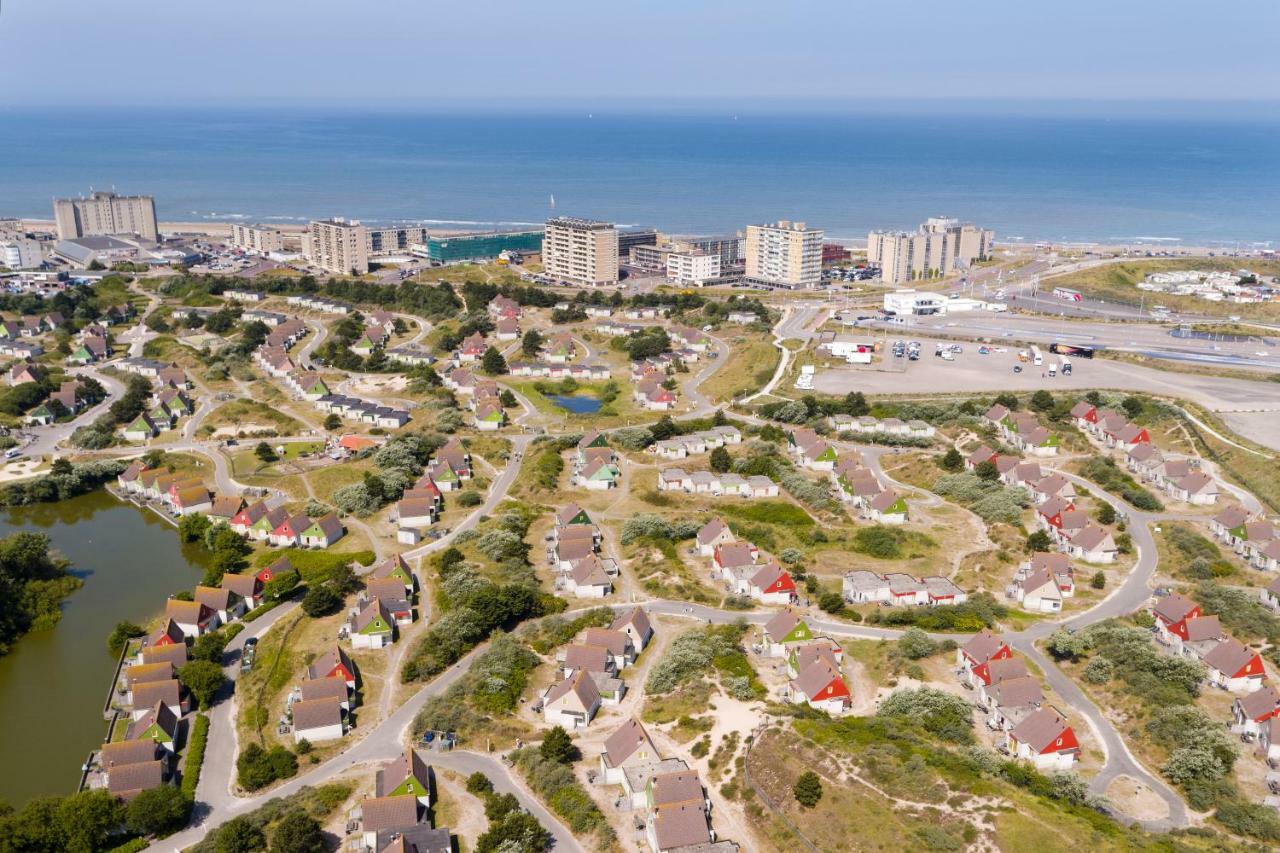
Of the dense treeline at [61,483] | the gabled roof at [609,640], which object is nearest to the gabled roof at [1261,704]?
the gabled roof at [609,640]

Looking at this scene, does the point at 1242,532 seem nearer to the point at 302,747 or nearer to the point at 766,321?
the point at 302,747

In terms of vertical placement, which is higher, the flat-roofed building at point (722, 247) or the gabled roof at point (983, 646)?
the flat-roofed building at point (722, 247)

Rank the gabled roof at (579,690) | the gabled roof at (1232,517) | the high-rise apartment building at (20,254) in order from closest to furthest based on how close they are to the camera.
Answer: the gabled roof at (579,690), the gabled roof at (1232,517), the high-rise apartment building at (20,254)

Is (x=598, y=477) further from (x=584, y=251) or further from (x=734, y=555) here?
(x=584, y=251)

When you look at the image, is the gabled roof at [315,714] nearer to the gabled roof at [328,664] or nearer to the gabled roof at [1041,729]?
the gabled roof at [328,664]

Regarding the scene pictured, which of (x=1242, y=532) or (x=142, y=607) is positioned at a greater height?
(x=1242, y=532)

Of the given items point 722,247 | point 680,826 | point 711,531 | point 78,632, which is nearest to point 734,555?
point 711,531

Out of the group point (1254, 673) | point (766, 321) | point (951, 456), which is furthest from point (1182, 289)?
point (1254, 673)
